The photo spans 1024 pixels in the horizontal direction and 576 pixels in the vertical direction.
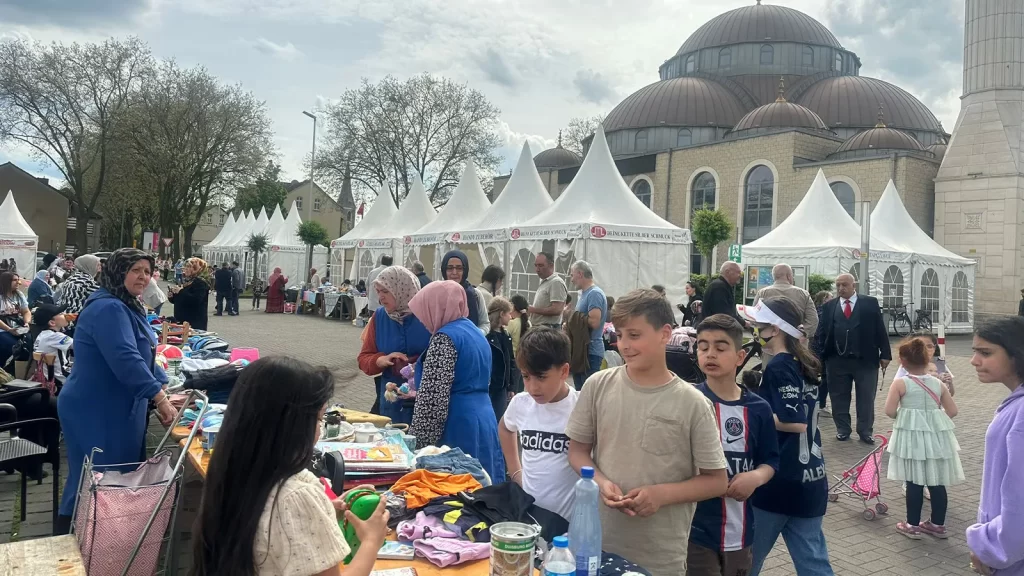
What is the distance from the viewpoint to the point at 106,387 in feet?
12.5

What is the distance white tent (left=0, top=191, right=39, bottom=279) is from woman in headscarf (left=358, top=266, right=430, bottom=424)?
87.4 ft

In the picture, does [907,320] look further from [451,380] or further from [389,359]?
[451,380]

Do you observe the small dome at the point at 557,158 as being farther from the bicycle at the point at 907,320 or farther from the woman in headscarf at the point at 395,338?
the woman in headscarf at the point at 395,338

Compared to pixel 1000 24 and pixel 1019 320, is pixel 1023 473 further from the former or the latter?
pixel 1000 24

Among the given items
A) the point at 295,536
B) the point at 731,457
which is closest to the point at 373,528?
the point at 295,536

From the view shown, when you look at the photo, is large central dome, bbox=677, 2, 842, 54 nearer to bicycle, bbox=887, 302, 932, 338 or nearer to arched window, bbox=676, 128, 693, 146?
arched window, bbox=676, 128, 693, 146

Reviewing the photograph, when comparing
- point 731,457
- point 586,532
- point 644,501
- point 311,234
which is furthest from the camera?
point 311,234

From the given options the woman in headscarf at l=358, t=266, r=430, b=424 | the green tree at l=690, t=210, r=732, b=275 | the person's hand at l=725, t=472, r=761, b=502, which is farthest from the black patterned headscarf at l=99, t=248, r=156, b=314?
the green tree at l=690, t=210, r=732, b=275

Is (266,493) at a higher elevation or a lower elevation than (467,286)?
lower

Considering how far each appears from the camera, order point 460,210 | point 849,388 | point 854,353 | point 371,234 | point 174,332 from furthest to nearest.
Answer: point 371,234
point 460,210
point 174,332
point 849,388
point 854,353

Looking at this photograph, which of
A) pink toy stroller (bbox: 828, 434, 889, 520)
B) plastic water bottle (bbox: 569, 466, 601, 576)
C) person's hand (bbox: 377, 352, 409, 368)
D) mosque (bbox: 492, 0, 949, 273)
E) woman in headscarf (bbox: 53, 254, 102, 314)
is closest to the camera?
plastic water bottle (bbox: 569, 466, 601, 576)

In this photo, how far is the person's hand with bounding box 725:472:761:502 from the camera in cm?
264

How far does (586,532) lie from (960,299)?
26.4 m

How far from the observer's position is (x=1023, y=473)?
2232 mm
